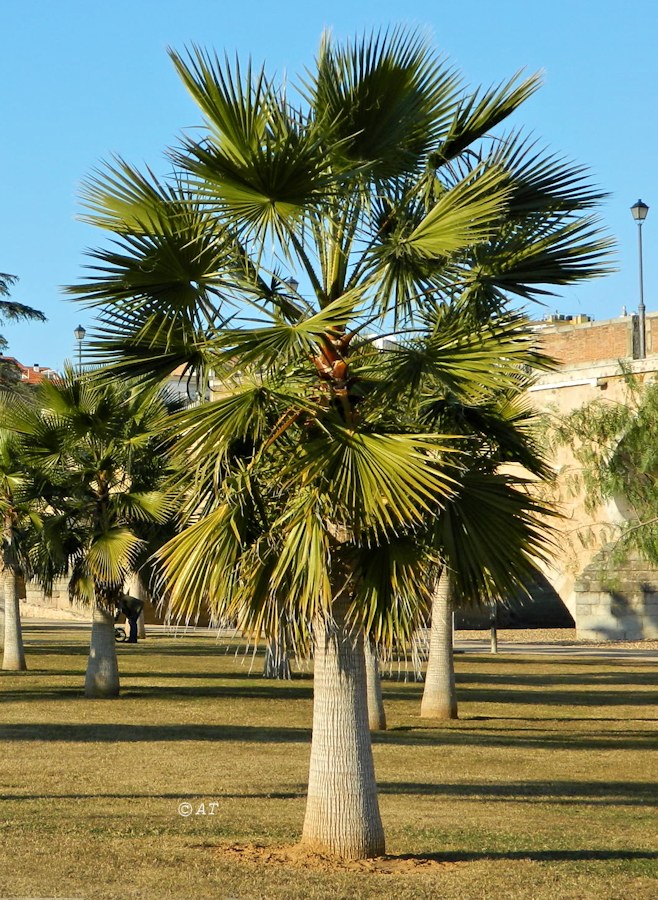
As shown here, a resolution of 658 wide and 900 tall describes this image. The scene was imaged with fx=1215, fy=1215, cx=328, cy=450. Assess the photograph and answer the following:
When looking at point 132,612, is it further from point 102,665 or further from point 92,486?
point 92,486

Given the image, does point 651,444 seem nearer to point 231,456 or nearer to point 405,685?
point 405,685

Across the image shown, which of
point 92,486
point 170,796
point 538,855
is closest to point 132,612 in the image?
point 92,486

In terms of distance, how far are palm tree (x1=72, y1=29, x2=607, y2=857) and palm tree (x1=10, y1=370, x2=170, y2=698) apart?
9143 mm

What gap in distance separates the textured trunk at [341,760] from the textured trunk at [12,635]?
15.7 meters

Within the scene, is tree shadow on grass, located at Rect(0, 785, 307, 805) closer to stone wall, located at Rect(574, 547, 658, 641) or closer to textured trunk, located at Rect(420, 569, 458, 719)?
textured trunk, located at Rect(420, 569, 458, 719)

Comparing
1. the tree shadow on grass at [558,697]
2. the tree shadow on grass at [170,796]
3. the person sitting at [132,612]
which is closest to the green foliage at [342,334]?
the tree shadow on grass at [170,796]

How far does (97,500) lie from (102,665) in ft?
8.71

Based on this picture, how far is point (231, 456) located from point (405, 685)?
1637 cm

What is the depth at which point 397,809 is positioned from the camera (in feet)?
34.0

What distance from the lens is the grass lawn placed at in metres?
7.45

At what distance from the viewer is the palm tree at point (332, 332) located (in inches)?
292

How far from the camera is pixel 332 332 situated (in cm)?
793

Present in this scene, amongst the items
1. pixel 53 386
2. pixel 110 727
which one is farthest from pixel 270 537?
pixel 53 386

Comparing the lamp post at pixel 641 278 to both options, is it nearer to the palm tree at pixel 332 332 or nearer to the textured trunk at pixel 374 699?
the textured trunk at pixel 374 699
